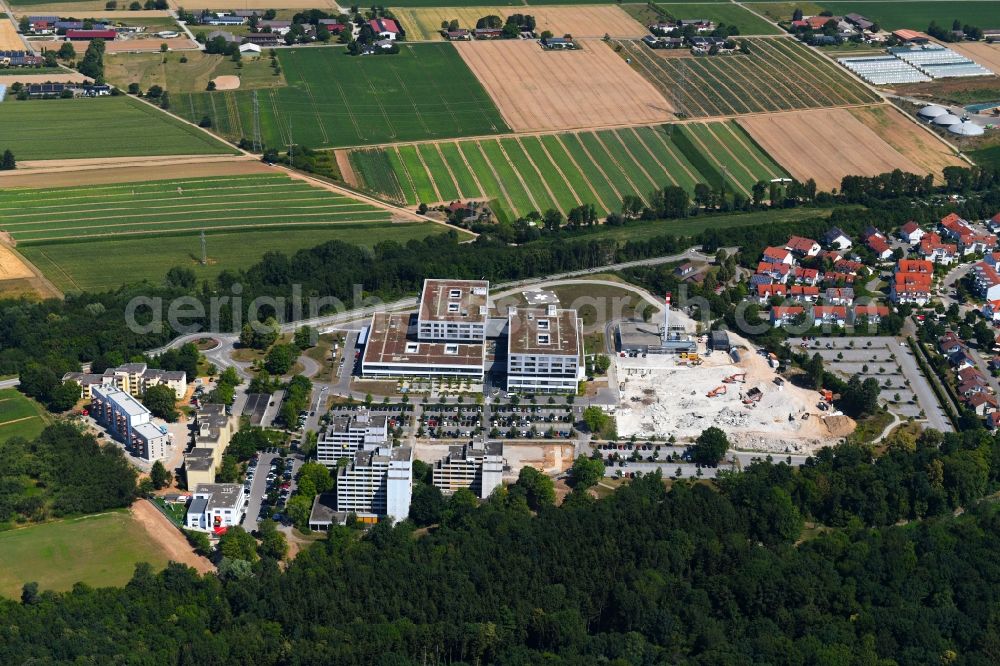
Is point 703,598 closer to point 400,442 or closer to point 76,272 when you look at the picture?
point 400,442

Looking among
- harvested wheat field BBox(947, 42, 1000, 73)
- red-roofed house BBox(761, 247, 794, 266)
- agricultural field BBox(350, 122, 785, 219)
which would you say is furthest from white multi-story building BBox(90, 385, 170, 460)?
harvested wheat field BBox(947, 42, 1000, 73)

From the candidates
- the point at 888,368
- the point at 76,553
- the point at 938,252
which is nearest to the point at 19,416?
the point at 76,553

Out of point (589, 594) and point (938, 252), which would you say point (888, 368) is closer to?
point (938, 252)

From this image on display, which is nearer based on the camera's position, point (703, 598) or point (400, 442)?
point (703, 598)

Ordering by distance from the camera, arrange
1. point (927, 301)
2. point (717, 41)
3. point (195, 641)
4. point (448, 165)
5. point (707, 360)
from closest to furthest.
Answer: point (195, 641) < point (707, 360) < point (927, 301) < point (448, 165) < point (717, 41)

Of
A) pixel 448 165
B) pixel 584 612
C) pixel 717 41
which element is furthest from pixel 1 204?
pixel 717 41
